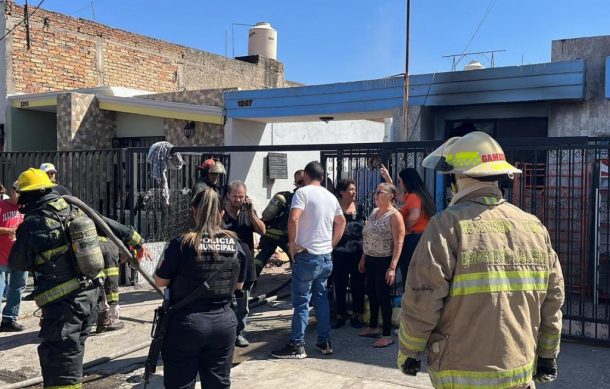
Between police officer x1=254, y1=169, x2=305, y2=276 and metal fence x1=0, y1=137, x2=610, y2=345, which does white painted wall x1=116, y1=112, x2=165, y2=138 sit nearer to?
metal fence x1=0, y1=137, x2=610, y2=345

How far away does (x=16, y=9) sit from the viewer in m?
15.0

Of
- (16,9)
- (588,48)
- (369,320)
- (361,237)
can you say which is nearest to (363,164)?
(361,237)

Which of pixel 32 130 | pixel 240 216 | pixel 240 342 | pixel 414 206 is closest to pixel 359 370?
pixel 240 342

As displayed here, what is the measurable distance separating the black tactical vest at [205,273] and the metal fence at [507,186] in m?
3.01

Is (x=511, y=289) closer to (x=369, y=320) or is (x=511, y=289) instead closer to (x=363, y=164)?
(x=369, y=320)

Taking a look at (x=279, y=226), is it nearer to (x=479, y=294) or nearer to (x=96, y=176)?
(x=96, y=176)

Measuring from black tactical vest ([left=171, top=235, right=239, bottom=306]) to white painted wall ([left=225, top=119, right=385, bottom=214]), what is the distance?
814 cm

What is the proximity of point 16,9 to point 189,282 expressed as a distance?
1487 centimetres

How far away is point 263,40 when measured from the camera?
20141 millimetres

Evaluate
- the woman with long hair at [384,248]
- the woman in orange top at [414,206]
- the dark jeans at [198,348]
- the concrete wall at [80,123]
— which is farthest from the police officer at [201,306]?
the concrete wall at [80,123]

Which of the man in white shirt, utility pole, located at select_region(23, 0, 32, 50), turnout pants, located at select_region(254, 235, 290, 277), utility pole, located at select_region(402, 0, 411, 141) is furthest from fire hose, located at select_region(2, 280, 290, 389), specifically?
utility pole, located at select_region(23, 0, 32, 50)

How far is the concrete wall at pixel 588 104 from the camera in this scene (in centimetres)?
765

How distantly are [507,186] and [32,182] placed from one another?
5.25 meters

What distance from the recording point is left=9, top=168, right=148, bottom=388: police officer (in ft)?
12.5
